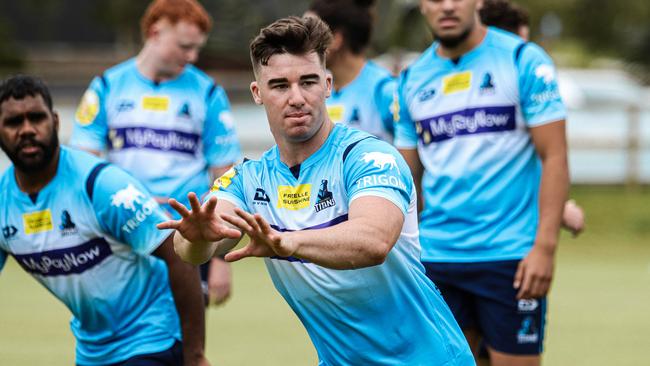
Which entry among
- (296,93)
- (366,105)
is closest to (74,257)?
(296,93)

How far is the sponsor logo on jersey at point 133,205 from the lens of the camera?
16.7 feet

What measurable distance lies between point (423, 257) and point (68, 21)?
1046 inches

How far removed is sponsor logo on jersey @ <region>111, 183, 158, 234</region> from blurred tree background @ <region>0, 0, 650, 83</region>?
476 inches

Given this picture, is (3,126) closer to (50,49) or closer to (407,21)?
(407,21)

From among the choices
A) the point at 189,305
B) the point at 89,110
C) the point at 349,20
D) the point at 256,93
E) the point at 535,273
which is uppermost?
the point at 349,20

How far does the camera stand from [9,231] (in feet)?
17.8

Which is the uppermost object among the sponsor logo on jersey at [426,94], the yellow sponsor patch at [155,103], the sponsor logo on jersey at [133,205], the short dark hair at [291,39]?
the short dark hair at [291,39]

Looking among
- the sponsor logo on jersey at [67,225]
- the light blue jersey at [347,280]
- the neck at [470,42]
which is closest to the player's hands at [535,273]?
the neck at [470,42]

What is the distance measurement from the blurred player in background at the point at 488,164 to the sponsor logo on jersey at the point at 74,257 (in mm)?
1840

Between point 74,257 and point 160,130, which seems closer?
point 74,257

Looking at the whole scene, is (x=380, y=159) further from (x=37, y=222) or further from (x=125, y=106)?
(x=125, y=106)

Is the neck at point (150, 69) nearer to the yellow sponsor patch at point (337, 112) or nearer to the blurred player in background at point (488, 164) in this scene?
the yellow sponsor patch at point (337, 112)

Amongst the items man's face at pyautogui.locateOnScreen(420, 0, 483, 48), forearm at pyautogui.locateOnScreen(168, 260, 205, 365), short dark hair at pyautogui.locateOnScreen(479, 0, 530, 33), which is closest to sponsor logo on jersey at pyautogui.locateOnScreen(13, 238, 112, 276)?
forearm at pyautogui.locateOnScreen(168, 260, 205, 365)

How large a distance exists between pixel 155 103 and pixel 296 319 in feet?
11.8
